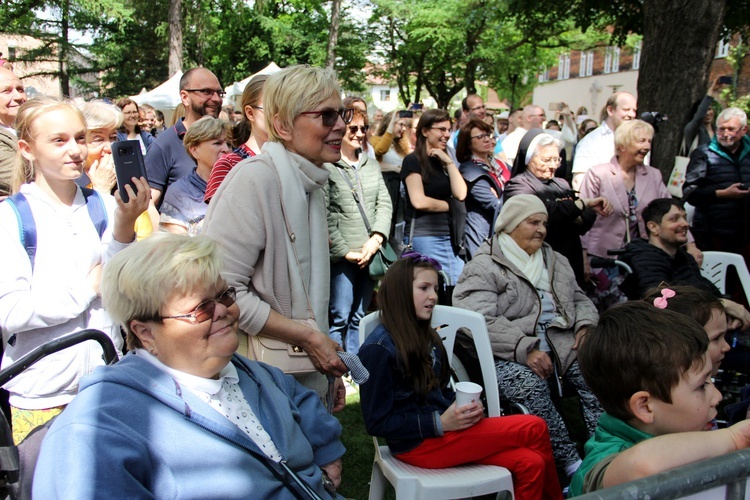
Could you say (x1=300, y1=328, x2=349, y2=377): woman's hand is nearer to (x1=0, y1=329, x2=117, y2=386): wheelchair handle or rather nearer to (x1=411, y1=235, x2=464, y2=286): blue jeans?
(x1=0, y1=329, x2=117, y2=386): wheelchair handle

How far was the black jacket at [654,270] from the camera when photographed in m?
4.21

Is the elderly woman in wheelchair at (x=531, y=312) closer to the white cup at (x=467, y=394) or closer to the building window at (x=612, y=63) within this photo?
Answer: the white cup at (x=467, y=394)

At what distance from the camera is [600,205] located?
16.2ft

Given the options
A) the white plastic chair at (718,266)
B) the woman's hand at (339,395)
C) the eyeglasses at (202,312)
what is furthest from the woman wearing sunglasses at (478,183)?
the eyeglasses at (202,312)

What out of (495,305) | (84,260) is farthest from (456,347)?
(84,260)

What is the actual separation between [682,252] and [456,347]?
199cm

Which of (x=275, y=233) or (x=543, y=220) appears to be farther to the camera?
(x=543, y=220)

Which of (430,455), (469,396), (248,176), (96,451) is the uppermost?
(248,176)

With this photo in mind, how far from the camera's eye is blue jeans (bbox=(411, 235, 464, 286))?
17.6ft

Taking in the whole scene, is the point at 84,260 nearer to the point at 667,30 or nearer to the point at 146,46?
the point at 667,30

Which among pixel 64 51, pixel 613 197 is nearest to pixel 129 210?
pixel 613 197

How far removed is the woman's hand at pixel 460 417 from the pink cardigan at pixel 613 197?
276 centimetres

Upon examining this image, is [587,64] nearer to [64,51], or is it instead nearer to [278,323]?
[64,51]

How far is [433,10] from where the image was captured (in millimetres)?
31391
